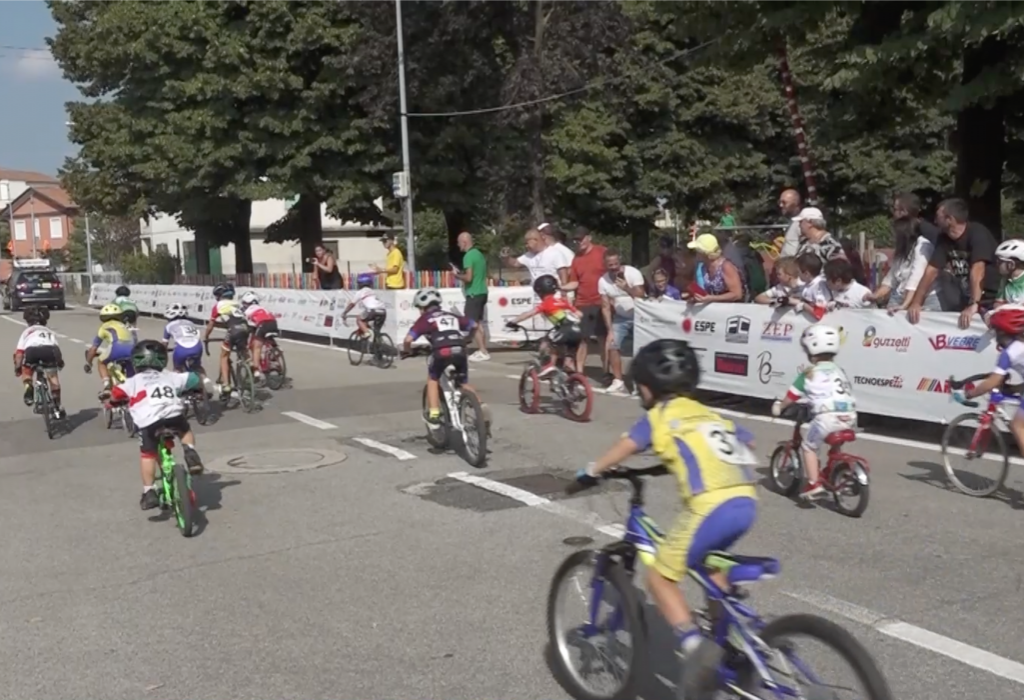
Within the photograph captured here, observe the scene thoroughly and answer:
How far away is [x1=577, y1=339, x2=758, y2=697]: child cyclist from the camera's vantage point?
13.4ft

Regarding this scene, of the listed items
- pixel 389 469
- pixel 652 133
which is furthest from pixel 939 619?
pixel 652 133

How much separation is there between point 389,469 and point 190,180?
25991 millimetres

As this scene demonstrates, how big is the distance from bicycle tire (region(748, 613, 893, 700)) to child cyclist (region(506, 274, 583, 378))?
847cm

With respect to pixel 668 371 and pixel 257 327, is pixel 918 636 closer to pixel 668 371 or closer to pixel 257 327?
pixel 668 371

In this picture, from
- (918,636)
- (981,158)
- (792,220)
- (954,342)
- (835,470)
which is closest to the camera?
(918,636)

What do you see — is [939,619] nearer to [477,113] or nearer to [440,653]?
[440,653]

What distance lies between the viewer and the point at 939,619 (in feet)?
18.2

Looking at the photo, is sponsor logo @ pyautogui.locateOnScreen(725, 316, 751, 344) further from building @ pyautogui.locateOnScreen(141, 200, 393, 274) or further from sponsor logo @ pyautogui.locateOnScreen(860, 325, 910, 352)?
building @ pyautogui.locateOnScreen(141, 200, 393, 274)

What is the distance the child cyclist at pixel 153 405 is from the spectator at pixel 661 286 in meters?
7.33

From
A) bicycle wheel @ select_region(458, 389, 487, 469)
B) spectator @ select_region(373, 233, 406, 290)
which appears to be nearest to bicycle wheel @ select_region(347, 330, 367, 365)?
spectator @ select_region(373, 233, 406, 290)

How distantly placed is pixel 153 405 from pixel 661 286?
799 cm

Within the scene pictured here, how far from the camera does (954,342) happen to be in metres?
9.95

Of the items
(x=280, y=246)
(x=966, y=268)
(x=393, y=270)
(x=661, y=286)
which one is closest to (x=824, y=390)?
(x=966, y=268)

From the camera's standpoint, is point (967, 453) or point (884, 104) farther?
point (884, 104)
